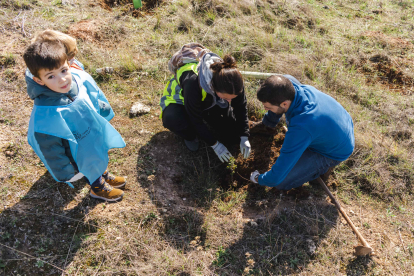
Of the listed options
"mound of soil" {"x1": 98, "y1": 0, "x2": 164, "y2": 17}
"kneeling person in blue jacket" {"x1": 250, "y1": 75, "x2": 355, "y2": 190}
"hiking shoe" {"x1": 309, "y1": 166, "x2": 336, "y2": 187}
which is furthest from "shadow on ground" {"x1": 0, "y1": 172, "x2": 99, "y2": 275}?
"mound of soil" {"x1": 98, "y1": 0, "x2": 164, "y2": 17}

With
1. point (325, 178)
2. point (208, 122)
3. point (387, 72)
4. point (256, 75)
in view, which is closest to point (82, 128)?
point (208, 122)

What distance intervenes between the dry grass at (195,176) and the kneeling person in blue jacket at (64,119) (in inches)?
19.3

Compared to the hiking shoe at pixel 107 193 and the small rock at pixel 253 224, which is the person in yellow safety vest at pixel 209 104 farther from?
the hiking shoe at pixel 107 193

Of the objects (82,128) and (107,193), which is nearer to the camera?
(82,128)

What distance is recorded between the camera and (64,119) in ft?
6.11

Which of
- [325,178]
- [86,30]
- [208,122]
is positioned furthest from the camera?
[86,30]

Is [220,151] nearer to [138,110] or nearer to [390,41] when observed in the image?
[138,110]

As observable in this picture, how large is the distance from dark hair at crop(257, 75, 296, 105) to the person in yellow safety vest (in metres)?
0.21

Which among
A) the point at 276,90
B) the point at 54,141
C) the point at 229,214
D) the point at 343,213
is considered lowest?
the point at 229,214

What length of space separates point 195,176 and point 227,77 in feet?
4.07

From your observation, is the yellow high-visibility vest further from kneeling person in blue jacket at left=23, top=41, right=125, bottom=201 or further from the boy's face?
the boy's face

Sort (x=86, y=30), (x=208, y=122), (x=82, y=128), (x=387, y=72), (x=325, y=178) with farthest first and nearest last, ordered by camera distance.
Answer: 1. (x=86, y=30)
2. (x=387, y=72)
3. (x=208, y=122)
4. (x=325, y=178)
5. (x=82, y=128)

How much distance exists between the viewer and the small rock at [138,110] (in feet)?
10.9

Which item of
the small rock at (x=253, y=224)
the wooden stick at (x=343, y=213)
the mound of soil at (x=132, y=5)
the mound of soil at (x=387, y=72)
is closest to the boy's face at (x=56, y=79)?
the small rock at (x=253, y=224)
